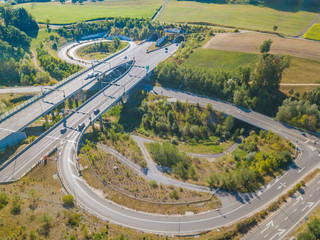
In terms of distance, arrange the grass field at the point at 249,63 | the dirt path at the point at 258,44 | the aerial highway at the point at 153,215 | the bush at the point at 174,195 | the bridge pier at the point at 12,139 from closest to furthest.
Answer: the aerial highway at the point at 153,215
the bush at the point at 174,195
the bridge pier at the point at 12,139
the grass field at the point at 249,63
the dirt path at the point at 258,44

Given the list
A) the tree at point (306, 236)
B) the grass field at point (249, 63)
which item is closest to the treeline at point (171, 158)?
the tree at point (306, 236)

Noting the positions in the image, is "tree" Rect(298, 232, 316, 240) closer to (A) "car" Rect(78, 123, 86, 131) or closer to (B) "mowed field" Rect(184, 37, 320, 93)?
(A) "car" Rect(78, 123, 86, 131)

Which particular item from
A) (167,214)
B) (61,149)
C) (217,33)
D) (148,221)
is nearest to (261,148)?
(167,214)

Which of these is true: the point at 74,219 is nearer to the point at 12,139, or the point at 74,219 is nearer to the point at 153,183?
the point at 153,183

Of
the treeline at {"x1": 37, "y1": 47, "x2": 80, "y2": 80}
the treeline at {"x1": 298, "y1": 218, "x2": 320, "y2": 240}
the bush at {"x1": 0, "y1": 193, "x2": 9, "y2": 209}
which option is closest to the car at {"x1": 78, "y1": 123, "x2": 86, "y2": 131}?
the bush at {"x1": 0, "y1": 193, "x2": 9, "y2": 209}

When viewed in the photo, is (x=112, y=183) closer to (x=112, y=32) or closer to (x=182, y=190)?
(x=182, y=190)

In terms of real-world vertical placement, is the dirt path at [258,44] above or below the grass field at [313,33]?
below

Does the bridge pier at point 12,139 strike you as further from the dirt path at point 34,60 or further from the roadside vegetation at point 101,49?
the roadside vegetation at point 101,49
